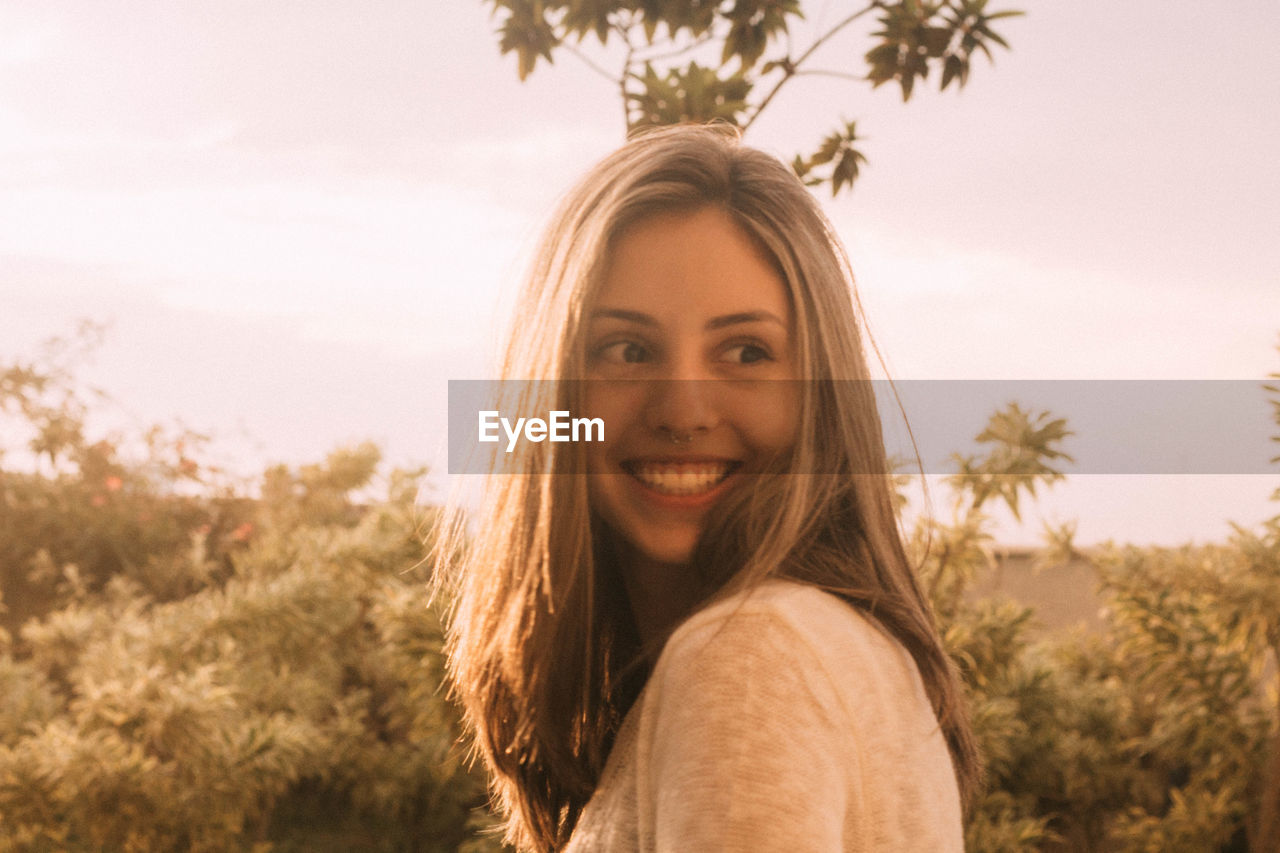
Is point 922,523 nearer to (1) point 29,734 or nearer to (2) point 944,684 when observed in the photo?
(2) point 944,684

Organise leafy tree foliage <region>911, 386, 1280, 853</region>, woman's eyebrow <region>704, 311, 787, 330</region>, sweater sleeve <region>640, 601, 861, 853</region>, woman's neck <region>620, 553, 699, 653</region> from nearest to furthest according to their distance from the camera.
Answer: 1. sweater sleeve <region>640, 601, 861, 853</region>
2. woman's eyebrow <region>704, 311, 787, 330</region>
3. woman's neck <region>620, 553, 699, 653</region>
4. leafy tree foliage <region>911, 386, 1280, 853</region>

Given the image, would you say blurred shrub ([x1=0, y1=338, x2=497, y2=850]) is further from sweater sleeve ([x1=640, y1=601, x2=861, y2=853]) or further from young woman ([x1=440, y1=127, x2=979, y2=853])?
sweater sleeve ([x1=640, y1=601, x2=861, y2=853])

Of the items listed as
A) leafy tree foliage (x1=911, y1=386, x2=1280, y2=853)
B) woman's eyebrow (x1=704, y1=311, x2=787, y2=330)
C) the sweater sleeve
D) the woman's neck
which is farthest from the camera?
leafy tree foliage (x1=911, y1=386, x2=1280, y2=853)

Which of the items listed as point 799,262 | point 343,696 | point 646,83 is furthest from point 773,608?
point 343,696

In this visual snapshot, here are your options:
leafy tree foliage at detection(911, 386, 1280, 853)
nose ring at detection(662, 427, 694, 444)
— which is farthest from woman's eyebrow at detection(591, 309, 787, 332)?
leafy tree foliage at detection(911, 386, 1280, 853)

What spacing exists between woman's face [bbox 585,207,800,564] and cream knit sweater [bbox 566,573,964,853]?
0.26 metres

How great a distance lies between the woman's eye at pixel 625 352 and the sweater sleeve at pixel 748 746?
409 millimetres

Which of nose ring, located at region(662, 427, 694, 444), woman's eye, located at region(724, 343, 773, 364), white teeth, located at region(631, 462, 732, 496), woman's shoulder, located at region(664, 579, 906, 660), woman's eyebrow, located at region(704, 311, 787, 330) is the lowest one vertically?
woman's shoulder, located at region(664, 579, 906, 660)

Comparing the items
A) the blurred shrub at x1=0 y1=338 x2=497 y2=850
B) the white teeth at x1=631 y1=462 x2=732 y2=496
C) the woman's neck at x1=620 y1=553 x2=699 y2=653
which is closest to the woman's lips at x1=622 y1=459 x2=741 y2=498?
the white teeth at x1=631 y1=462 x2=732 y2=496

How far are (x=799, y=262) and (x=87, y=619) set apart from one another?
4468 mm

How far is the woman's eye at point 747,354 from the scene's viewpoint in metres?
1.25

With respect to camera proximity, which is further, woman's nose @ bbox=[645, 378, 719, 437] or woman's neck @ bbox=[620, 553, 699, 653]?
woman's neck @ bbox=[620, 553, 699, 653]

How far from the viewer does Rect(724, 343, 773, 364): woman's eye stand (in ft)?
4.10

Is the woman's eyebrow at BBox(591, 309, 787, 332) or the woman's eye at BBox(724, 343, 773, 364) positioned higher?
the woman's eyebrow at BBox(591, 309, 787, 332)
